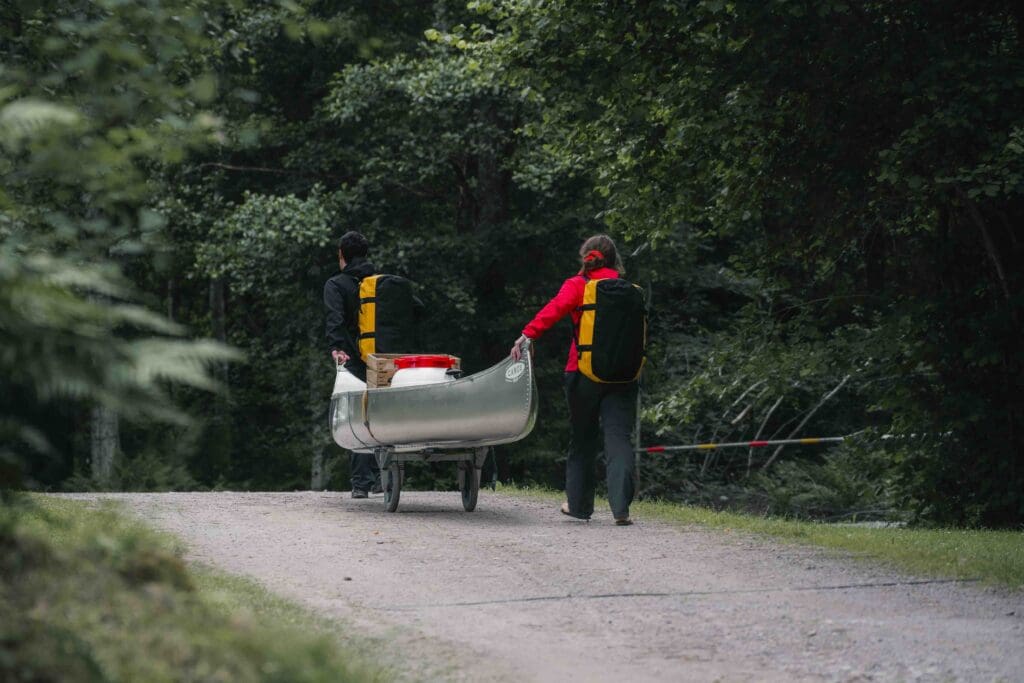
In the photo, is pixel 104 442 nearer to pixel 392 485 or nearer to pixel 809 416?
pixel 809 416

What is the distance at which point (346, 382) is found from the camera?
486 inches

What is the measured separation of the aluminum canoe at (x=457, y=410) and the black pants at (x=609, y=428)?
40 centimetres

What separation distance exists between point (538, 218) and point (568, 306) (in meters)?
13.5

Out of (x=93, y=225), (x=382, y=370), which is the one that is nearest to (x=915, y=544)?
(x=382, y=370)

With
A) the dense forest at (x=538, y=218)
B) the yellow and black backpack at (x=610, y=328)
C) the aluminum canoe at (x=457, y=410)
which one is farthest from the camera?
the yellow and black backpack at (x=610, y=328)

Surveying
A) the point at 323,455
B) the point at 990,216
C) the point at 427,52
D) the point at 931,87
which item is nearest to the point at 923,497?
the point at 990,216

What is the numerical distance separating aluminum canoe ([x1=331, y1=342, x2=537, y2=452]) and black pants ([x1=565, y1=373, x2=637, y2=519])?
1.30 ft

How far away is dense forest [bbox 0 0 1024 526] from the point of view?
5.62 metres

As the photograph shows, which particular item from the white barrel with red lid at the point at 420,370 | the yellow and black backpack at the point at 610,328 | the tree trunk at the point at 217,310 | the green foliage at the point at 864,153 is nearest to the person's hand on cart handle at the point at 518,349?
the yellow and black backpack at the point at 610,328

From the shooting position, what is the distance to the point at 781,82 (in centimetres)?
1355

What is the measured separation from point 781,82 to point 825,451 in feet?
46.0

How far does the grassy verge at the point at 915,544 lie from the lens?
29.2ft

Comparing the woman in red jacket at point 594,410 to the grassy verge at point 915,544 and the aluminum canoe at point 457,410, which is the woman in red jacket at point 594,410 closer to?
the aluminum canoe at point 457,410

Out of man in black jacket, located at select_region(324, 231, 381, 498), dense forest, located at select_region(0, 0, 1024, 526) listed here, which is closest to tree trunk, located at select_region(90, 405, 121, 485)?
dense forest, located at select_region(0, 0, 1024, 526)
